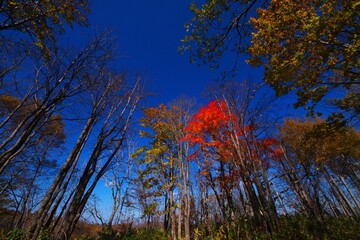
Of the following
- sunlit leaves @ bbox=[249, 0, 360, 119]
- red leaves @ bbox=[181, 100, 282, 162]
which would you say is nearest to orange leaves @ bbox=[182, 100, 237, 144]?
red leaves @ bbox=[181, 100, 282, 162]

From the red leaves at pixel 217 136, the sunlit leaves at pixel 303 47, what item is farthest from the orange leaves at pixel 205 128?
the sunlit leaves at pixel 303 47

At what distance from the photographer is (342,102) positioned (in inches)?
222

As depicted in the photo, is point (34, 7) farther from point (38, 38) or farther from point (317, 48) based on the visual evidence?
point (317, 48)

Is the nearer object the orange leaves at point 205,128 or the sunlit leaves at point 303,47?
the sunlit leaves at point 303,47

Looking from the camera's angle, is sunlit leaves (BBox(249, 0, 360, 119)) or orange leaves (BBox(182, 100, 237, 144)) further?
orange leaves (BBox(182, 100, 237, 144))

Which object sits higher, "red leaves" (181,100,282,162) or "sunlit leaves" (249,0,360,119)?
"red leaves" (181,100,282,162)

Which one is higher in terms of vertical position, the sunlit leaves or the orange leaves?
the orange leaves

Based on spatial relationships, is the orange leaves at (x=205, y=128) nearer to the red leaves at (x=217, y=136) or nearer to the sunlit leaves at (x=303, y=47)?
the red leaves at (x=217, y=136)

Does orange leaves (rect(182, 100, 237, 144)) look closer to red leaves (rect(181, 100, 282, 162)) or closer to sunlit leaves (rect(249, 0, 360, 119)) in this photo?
red leaves (rect(181, 100, 282, 162))

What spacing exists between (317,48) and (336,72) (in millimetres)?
2072

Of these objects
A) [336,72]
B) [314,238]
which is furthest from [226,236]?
[336,72]

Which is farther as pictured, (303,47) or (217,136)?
(217,136)

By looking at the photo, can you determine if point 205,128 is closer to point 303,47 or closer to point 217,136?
point 217,136

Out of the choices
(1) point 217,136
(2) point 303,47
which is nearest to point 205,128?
(1) point 217,136
